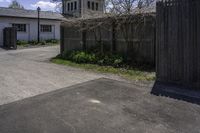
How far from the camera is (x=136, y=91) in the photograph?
23.4 feet

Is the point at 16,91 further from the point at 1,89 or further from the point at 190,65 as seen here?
the point at 190,65

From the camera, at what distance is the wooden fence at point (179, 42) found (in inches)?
286

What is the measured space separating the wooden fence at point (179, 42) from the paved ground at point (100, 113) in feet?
4.41

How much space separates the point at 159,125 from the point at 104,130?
3.30 ft

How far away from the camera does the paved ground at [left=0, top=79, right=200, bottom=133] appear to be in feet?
14.9

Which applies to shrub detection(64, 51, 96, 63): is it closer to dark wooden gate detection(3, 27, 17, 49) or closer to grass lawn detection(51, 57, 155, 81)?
grass lawn detection(51, 57, 155, 81)

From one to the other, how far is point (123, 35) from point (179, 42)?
17.3 feet

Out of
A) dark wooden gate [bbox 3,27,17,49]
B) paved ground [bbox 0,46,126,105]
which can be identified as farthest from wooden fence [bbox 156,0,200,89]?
dark wooden gate [bbox 3,27,17,49]

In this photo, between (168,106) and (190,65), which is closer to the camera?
(168,106)

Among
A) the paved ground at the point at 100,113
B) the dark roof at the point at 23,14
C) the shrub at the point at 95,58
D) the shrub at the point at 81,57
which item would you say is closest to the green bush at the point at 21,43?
the dark roof at the point at 23,14

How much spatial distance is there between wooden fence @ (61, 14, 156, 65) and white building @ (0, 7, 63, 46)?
15.5 m

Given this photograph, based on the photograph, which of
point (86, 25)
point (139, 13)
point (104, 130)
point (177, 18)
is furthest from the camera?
point (86, 25)

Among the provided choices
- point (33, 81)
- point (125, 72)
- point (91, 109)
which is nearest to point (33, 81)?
point (33, 81)

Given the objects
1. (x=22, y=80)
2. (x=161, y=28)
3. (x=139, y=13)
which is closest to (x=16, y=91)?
(x=22, y=80)
